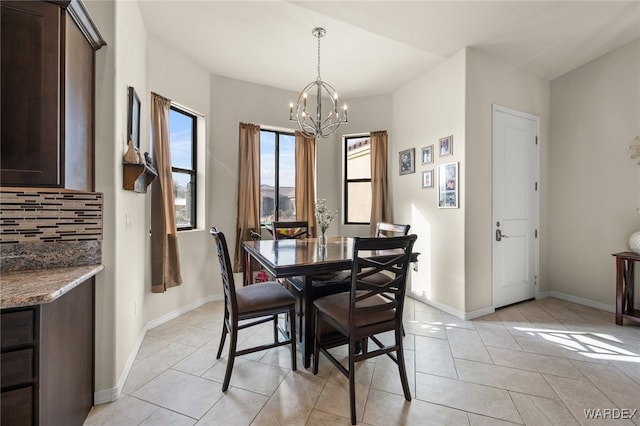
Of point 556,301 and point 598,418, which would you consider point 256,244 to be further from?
point 556,301

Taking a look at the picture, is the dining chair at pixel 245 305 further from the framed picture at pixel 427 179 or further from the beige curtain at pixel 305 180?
the framed picture at pixel 427 179

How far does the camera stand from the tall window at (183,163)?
11.1 ft

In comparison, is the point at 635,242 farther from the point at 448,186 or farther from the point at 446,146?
the point at 446,146

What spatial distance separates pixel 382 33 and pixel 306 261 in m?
2.45

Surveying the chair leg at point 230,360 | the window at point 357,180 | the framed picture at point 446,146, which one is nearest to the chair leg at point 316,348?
the chair leg at point 230,360

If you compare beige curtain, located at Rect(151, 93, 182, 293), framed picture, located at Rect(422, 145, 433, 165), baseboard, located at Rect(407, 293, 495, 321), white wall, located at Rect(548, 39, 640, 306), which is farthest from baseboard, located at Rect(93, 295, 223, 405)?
white wall, located at Rect(548, 39, 640, 306)

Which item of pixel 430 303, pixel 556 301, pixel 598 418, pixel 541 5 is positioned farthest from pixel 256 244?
pixel 556 301

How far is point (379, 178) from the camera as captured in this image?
4301mm

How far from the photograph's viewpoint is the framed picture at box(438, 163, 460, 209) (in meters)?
3.22

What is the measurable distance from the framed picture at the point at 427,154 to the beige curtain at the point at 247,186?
225cm

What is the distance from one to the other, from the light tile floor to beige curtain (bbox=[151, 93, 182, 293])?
0.56m

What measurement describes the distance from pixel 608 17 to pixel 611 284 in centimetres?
286

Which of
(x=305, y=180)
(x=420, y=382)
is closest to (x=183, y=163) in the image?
(x=305, y=180)

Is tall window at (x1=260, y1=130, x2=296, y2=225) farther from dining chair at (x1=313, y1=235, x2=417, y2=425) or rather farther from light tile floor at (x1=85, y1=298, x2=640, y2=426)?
dining chair at (x1=313, y1=235, x2=417, y2=425)
